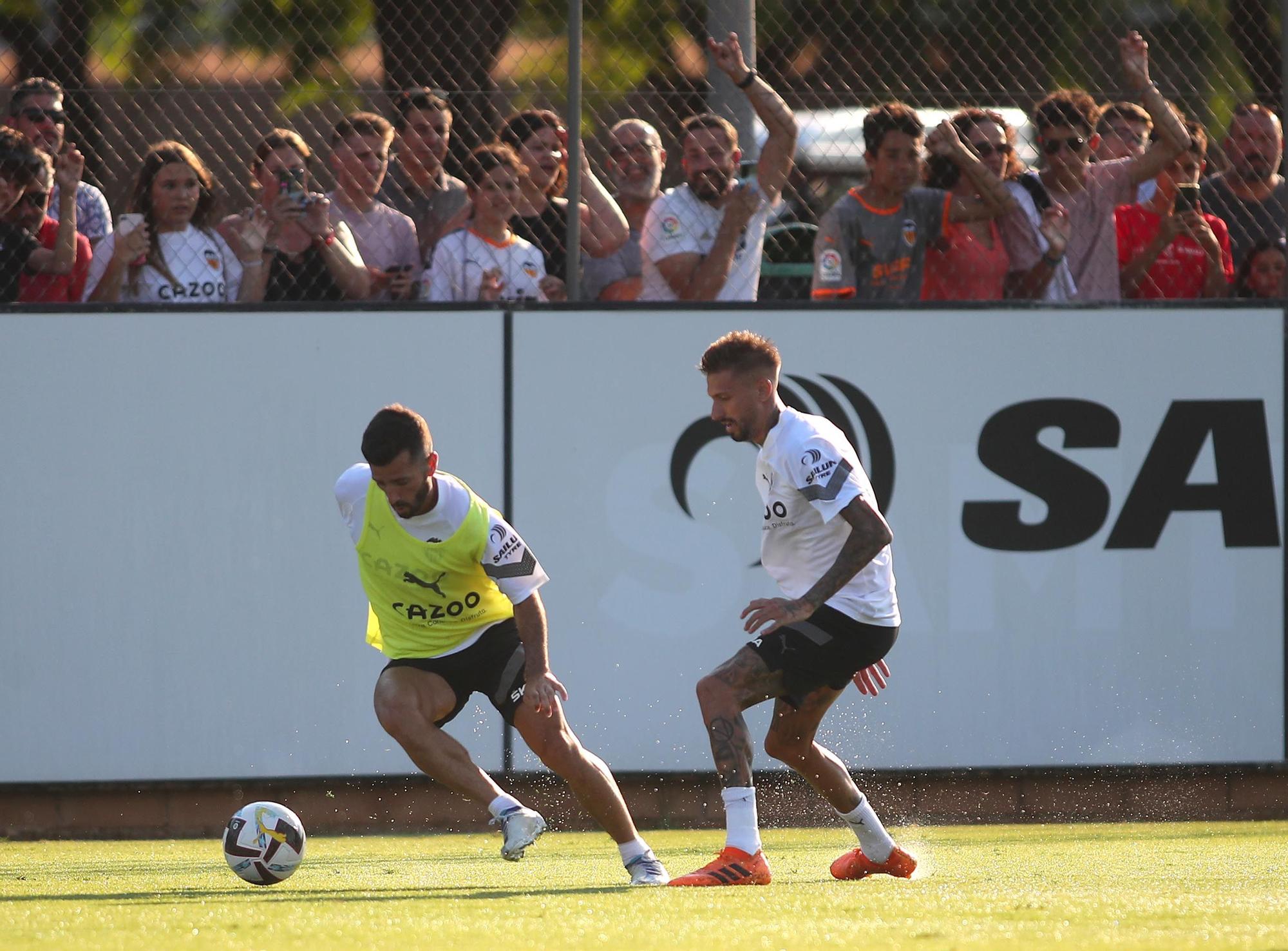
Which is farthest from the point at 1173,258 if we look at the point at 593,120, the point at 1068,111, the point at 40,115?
A: the point at 40,115

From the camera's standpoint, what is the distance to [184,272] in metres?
9.41

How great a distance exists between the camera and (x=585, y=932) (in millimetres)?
5055

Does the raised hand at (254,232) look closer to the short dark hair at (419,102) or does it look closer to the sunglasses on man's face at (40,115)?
the short dark hair at (419,102)

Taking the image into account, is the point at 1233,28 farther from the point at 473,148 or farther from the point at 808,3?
the point at 473,148

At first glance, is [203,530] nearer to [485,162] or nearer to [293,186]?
[293,186]

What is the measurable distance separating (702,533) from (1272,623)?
295cm

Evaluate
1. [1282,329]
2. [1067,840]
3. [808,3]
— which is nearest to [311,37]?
[808,3]

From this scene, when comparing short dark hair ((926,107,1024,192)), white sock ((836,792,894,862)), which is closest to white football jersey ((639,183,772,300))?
short dark hair ((926,107,1024,192))

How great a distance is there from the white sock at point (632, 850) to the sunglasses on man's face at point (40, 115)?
4830 mm

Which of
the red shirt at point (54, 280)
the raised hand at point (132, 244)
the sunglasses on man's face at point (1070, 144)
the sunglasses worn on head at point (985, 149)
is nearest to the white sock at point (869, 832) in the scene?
the sunglasses worn on head at point (985, 149)

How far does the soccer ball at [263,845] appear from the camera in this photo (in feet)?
21.3

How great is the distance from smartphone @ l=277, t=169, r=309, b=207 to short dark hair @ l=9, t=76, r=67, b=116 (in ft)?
3.74

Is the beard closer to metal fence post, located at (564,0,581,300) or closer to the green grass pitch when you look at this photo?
metal fence post, located at (564,0,581,300)

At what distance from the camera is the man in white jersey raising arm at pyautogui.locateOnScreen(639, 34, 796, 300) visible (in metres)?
9.52
